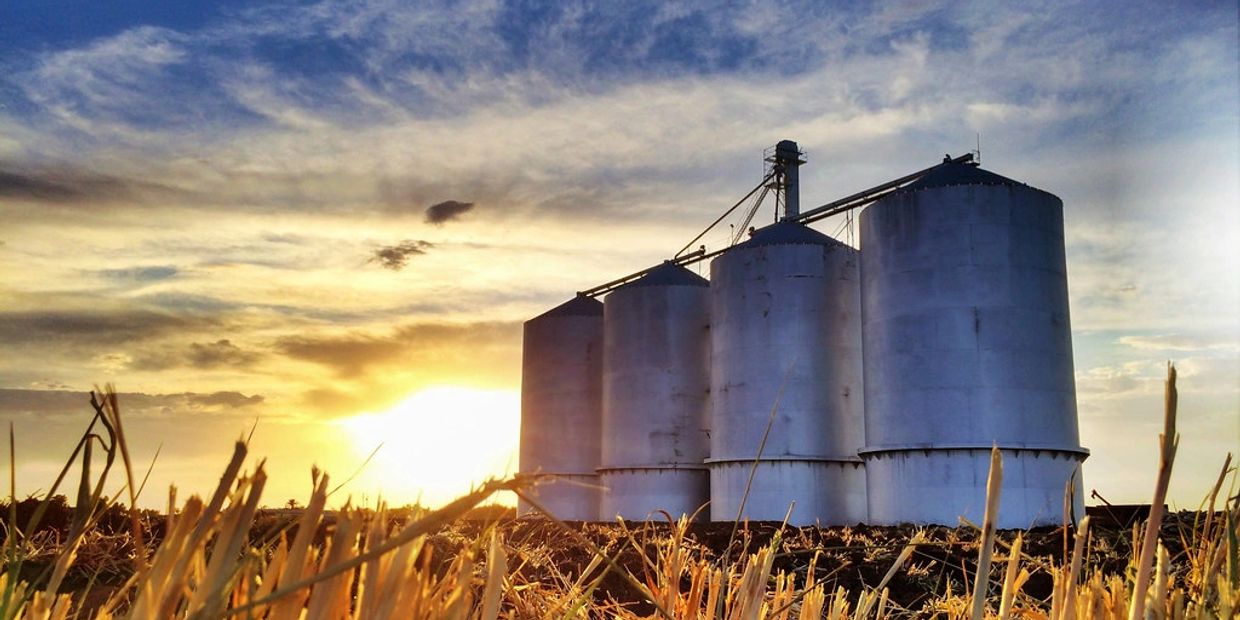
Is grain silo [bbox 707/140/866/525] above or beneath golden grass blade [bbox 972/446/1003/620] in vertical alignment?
above

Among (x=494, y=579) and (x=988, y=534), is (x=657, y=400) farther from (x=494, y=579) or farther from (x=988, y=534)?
(x=494, y=579)

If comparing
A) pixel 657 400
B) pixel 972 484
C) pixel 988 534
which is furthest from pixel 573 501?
pixel 988 534

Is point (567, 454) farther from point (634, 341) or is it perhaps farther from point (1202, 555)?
point (1202, 555)

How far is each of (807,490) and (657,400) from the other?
6.15 m

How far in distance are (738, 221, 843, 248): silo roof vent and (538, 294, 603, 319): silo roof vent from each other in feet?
28.8

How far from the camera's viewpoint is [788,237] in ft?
85.1

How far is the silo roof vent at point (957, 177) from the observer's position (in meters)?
22.0

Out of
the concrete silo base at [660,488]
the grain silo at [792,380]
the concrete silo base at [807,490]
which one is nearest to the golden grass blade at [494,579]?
the grain silo at [792,380]

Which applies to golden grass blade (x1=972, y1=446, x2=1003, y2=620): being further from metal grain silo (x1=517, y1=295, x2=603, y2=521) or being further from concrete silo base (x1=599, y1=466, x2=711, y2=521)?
metal grain silo (x1=517, y1=295, x2=603, y2=521)

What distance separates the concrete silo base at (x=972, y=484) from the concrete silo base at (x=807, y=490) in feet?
11.5

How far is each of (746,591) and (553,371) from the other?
31847 millimetres

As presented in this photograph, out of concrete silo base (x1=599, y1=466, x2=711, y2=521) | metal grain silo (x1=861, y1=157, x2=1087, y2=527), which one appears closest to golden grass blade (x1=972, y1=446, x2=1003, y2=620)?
metal grain silo (x1=861, y1=157, x2=1087, y2=527)

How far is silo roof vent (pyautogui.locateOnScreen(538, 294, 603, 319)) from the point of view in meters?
34.3

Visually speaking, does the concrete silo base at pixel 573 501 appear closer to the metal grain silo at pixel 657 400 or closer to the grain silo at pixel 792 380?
the metal grain silo at pixel 657 400
